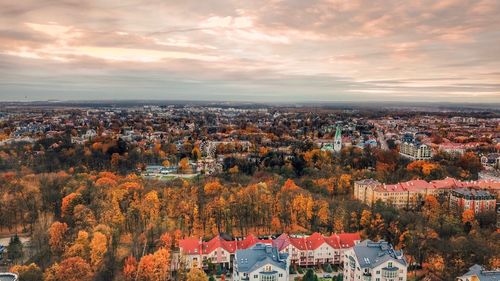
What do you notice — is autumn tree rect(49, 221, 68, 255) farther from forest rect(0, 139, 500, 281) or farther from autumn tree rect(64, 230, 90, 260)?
autumn tree rect(64, 230, 90, 260)

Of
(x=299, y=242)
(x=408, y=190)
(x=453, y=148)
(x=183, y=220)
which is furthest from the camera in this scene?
(x=453, y=148)

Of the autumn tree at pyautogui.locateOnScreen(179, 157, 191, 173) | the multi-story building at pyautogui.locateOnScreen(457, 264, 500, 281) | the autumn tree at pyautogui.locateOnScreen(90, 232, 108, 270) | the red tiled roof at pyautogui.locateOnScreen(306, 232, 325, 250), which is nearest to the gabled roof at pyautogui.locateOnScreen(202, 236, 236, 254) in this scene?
the red tiled roof at pyautogui.locateOnScreen(306, 232, 325, 250)

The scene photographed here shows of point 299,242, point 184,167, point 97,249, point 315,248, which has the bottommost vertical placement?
point 315,248

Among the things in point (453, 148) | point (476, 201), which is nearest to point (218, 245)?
point (476, 201)

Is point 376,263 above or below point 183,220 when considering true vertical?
above

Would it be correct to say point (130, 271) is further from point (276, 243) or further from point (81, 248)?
point (276, 243)

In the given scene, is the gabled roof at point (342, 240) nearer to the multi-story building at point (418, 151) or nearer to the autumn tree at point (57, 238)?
the autumn tree at point (57, 238)

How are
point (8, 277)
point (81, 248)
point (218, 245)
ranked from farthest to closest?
1. point (218, 245)
2. point (81, 248)
3. point (8, 277)

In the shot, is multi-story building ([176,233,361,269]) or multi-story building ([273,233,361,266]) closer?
multi-story building ([176,233,361,269])
